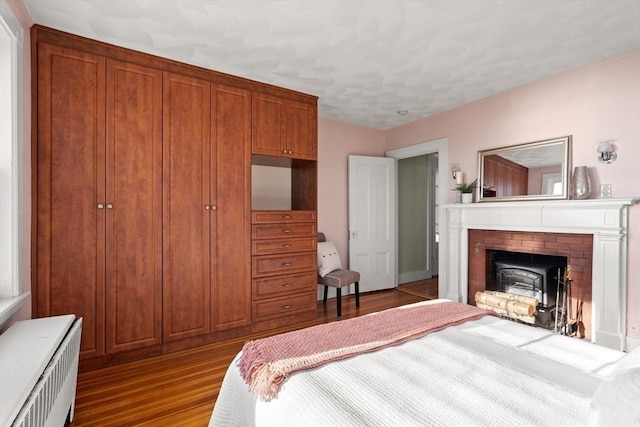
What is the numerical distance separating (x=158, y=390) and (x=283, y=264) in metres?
1.53

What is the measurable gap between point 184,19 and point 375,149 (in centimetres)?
339

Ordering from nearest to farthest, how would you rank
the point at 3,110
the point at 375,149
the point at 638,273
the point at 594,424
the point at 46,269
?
the point at 594,424 < the point at 3,110 < the point at 46,269 < the point at 638,273 < the point at 375,149

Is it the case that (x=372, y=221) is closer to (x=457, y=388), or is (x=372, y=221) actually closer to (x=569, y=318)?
(x=569, y=318)

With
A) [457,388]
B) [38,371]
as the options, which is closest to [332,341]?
[457,388]

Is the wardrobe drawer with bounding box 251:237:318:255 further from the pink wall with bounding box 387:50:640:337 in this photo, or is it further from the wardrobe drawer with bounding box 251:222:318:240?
the pink wall with bounding box 387:50:640:337

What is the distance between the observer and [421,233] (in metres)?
5.73

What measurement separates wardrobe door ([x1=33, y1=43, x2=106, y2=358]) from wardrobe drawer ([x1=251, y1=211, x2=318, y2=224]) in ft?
4.17

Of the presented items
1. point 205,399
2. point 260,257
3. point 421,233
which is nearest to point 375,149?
point 421,233

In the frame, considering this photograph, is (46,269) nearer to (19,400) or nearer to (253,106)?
(19,400)

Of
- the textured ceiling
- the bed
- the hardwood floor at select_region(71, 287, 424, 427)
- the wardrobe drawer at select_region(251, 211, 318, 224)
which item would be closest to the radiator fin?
the hardwood floor at select_region(71, 287, 424, 427)

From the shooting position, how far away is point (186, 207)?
277 centimetres

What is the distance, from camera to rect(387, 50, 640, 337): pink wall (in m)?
2.62

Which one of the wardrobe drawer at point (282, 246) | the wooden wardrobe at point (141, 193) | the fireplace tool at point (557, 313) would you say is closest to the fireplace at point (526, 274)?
the fireplace tool at point (557, 313)

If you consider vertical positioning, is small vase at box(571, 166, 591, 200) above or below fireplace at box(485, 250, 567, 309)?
above
